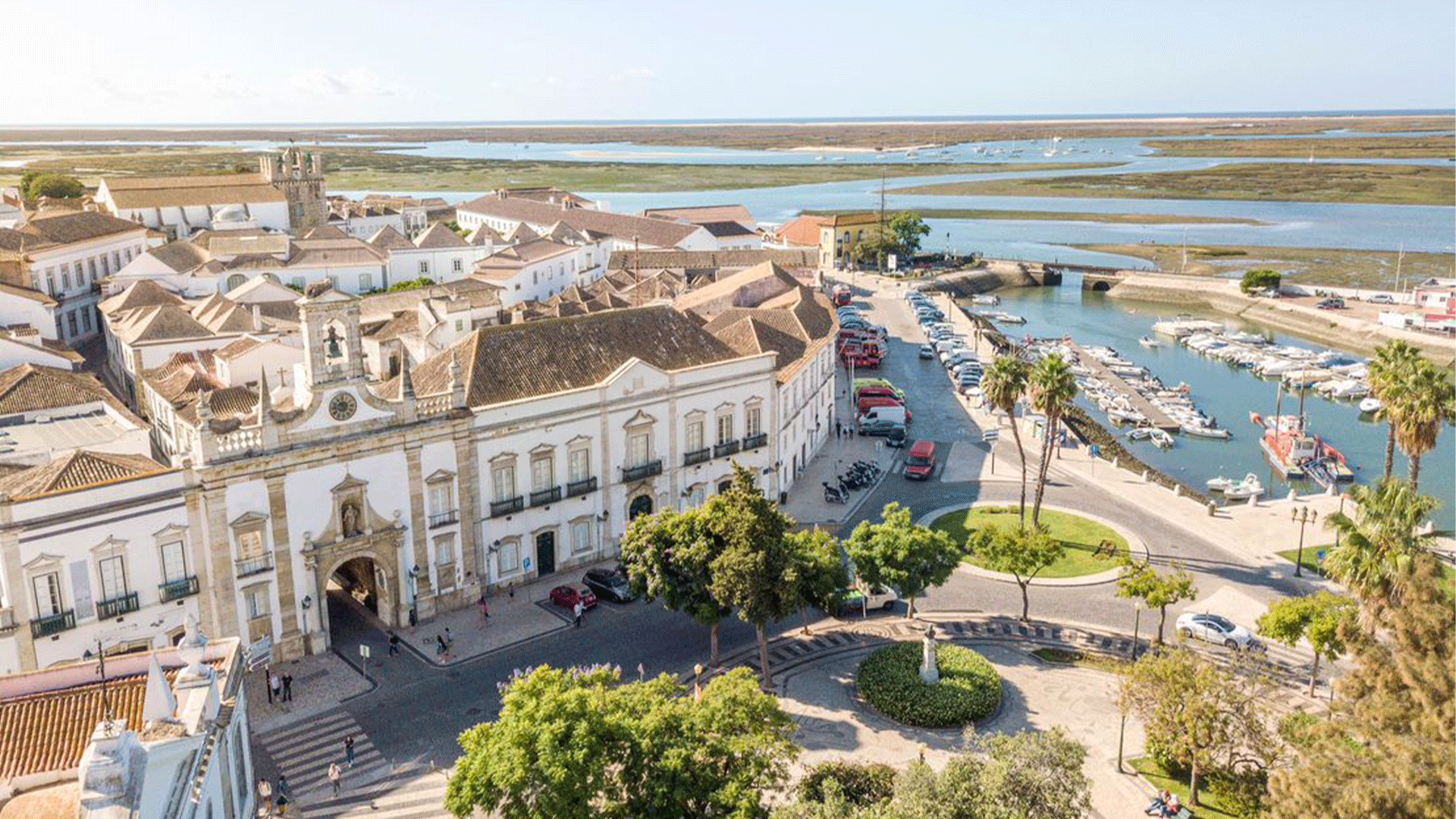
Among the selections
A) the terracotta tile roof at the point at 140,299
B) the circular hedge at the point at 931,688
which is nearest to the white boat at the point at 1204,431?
the circular hedge at the point at 931,688

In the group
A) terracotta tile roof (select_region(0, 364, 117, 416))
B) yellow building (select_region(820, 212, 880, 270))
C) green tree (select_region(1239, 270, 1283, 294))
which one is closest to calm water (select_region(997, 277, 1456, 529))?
green tree (select_region(1239, 270, 1283, 294))

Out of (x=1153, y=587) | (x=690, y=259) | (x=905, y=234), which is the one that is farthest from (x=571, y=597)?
(x=905, y=234)

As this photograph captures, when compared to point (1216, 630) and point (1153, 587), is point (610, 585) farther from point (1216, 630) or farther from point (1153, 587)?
point (1216, 630)

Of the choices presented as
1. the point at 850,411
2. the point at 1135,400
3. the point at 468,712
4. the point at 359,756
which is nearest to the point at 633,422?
the point at 468,712

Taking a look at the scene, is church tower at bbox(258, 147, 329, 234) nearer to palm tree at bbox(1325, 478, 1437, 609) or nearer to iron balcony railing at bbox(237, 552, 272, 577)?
iron balcony railing at bbox(237, 552, 272, 577)

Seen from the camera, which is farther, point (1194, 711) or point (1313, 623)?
point (1313, 623)

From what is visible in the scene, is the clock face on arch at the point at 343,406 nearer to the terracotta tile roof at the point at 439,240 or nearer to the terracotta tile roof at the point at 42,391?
the terracotta tile roof at the point at 42,391
